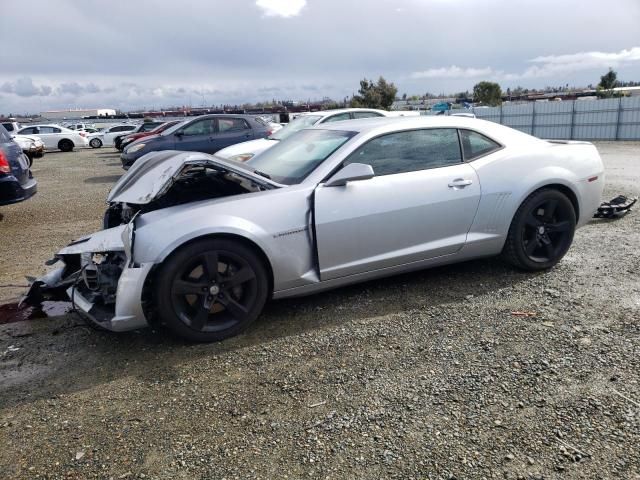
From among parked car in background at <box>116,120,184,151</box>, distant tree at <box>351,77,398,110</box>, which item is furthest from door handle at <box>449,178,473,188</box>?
distant tree at <box>351,77,398,110</box>

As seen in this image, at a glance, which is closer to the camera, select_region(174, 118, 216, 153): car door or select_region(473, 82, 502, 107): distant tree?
select_region(174, 118, 216, 153): car door

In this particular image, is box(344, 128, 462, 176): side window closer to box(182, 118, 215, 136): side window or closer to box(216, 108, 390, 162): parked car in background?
box(216, 108, 390, 162): parked car in background

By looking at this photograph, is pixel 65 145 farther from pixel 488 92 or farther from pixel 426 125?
pixel 488 92

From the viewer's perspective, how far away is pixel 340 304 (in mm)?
4027

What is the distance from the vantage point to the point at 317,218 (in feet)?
11.9

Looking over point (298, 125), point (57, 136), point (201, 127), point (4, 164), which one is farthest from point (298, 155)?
point (57, 136)

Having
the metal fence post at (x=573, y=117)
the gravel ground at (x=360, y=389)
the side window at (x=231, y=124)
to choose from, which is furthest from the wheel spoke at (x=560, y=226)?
the metal fence post at (x=573, y=117)

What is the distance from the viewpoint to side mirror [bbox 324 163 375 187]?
3596mm

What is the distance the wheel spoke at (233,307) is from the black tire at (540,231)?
97.0 inches

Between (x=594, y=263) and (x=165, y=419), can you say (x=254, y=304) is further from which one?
(x=594, y=263)

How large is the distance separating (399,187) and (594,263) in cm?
230

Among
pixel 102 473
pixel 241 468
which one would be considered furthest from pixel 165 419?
pixel 241 468

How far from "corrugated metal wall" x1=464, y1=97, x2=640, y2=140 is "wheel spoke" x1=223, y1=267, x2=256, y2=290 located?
22.7 meters

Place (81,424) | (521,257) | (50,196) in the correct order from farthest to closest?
(50,196) → (521,257) → (81,424)
